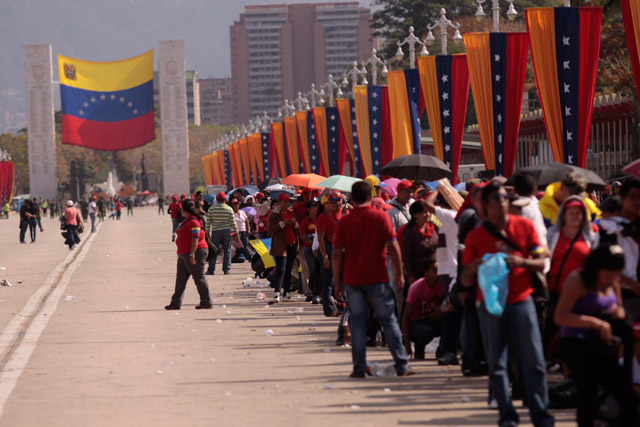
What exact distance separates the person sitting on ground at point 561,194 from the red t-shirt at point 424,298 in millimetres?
1713

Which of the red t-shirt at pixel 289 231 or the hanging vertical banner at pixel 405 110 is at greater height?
the hanging vertical banner at pixel 405 110

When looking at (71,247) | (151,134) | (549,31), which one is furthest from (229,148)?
(549,31)

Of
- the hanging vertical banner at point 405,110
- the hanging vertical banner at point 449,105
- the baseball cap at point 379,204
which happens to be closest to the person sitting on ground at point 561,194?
the baseball cap at point 379,204

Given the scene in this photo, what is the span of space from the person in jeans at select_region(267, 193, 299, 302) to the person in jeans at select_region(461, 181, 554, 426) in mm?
9472

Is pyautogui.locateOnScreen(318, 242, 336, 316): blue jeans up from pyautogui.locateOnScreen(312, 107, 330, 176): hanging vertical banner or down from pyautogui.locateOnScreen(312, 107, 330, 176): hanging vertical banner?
down

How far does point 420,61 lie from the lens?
2859 centimetres

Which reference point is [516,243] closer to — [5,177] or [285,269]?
[285,269]

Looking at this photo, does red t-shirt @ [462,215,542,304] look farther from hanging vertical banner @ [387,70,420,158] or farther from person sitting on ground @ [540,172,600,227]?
hanging vertical banner @ [387,70,420,158]

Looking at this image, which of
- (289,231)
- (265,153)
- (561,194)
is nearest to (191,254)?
(289,231)

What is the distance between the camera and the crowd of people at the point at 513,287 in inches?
277

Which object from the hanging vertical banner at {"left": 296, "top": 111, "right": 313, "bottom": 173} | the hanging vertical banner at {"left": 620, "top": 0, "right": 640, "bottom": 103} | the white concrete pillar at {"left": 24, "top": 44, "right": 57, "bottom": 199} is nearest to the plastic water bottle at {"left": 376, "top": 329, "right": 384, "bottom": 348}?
the hanging vertical banner at {"left": 620, "top": 0, "right": 640, "bottom": 103}

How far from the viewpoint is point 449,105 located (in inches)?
1101

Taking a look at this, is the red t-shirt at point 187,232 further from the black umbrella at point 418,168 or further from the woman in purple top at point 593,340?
the woman in purple top at point 593,340

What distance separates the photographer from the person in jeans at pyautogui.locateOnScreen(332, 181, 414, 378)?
33.0 feet
